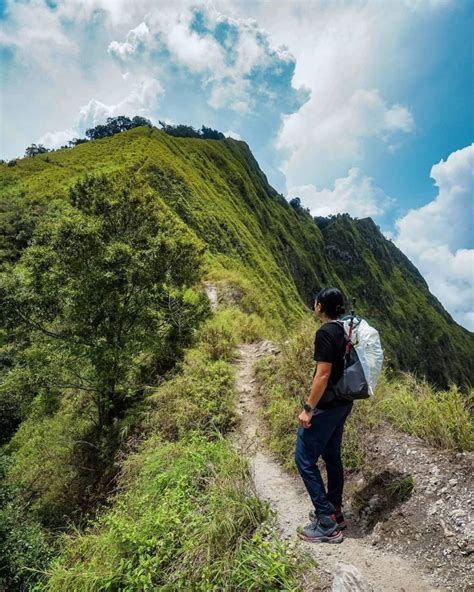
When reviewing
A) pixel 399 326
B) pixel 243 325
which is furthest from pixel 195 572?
pixel 399 326

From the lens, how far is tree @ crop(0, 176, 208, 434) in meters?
8.16

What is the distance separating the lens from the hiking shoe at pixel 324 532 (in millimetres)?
3617

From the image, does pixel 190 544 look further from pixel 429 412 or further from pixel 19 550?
pixel 19 550

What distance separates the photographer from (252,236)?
162ft

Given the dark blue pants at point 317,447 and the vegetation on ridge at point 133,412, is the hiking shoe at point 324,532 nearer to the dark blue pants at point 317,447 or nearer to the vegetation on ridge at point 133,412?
the dark blue pants at point 317,447

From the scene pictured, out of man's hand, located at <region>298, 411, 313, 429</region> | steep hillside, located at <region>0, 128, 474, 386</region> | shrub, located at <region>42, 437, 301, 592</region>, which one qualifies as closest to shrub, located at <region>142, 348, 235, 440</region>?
shrub, located at <region>42, 437, 301, 592</region>

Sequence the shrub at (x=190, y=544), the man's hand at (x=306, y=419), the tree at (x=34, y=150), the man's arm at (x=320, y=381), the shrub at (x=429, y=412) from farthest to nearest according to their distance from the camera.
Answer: the tree at (x=34, y=150) → the shrub at (x=429, y=412) → the man's hand at (x=306, y=419) → the man's arm at (x=320, y=381) → the shrub at (x=190, y=544)

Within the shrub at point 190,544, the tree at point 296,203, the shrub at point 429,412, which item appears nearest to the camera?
the shrub at point 190,544

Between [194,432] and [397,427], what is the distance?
3.40 m

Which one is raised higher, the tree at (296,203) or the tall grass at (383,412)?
the tree at (296,203)

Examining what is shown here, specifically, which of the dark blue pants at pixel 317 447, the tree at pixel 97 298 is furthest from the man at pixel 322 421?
the tree at pixel 97 298

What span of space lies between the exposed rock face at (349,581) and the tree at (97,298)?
6.46m

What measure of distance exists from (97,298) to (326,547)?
6.62m

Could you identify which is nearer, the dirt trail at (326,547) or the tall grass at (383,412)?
the dirt trail at (326,547)
